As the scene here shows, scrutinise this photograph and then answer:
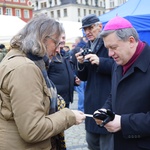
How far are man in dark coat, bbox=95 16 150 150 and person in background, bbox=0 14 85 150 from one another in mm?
325

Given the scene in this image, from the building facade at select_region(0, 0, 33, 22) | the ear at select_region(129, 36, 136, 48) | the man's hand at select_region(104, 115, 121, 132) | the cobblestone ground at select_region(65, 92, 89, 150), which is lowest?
the cobblestone ground at select_region(65, 92, 89, 150)

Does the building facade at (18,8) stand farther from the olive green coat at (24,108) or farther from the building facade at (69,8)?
the olive green coat at (24,108)

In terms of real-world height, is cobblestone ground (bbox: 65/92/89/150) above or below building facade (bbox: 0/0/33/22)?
below

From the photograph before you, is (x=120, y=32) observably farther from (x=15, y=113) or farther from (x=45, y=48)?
(x=15, y=113)

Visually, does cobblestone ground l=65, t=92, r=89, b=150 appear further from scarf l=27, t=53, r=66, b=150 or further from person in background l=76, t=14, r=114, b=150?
A: scarf l=27, t=53, r=66, b=150

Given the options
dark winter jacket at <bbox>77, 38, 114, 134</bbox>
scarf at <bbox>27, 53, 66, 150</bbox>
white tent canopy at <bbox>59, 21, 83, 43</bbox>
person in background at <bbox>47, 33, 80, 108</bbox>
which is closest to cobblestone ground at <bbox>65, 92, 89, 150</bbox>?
person in background at <bbox>47, 33, 80, 108</bbox>

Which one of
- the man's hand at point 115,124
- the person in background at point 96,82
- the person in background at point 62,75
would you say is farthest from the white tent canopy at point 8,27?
the man's hand at point 115,124

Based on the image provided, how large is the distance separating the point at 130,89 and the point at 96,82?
43.7 inches

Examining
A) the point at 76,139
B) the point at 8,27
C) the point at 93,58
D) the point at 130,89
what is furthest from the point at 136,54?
the point at 8,27

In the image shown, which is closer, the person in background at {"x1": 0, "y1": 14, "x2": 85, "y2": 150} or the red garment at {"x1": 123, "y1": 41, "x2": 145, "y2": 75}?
the person in background at {"x1": 0, "y1": 14, "x2": 85, "y2": 150}

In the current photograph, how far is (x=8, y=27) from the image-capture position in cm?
1473

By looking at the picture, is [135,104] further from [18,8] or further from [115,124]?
[18,8]

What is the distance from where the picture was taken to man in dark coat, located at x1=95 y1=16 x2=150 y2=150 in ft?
6.74

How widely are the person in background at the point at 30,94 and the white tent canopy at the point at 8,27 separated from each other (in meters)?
12.4
